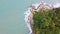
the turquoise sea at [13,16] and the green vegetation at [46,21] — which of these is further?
the turquoise sea at [13,16]

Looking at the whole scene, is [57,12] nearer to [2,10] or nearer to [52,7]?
[52,7]

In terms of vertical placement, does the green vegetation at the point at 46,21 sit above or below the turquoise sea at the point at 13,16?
below

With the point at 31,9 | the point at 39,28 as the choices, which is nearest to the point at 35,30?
the point at 39,28

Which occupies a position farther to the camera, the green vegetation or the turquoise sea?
the turquoise sea

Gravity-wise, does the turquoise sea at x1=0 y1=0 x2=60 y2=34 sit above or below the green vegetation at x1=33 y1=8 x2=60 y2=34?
above
